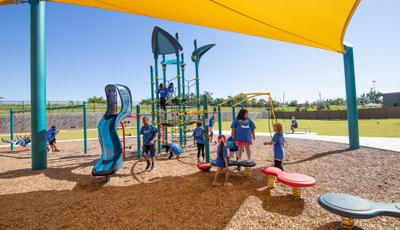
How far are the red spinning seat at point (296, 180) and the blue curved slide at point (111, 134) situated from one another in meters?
3.99

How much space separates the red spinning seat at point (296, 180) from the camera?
3.71 meters

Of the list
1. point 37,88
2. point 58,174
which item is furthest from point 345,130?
point 37,88

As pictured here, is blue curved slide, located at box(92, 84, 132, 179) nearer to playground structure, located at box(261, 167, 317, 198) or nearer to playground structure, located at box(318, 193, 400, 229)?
playground structure, located at box(261, 167, 317, 198)

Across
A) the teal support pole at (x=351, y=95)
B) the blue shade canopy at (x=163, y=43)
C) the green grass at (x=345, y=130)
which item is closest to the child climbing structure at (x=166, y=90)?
the blue shade canopy at (x=163, y=43)

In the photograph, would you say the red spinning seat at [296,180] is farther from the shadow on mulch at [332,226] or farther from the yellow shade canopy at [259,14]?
the yellow shade canopy at [259,14]

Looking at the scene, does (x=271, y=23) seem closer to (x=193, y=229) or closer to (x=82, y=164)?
(x=193, y=229)

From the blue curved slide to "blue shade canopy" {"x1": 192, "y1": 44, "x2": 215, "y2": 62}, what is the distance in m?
5.65

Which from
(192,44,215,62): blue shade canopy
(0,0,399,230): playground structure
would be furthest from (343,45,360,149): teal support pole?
(192,44,215,62): blue shade canopy

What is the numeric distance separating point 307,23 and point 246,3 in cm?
208

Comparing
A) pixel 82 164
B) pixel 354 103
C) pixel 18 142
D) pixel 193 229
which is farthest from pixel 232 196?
pixel 18 142

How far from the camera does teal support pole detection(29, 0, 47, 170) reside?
22.6ft

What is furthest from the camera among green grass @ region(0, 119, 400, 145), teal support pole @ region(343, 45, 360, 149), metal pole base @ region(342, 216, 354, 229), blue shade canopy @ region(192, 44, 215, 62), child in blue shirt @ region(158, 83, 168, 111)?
green grass @ region(0, 119, 400, 145)

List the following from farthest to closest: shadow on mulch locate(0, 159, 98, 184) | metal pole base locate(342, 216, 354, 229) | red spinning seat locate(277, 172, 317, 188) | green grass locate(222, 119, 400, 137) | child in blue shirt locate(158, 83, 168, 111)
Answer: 1. green grass locate(222, 119, 400, 137)
2. child in blue shirt locate(158, 83, 168, 111)
3. shadow on mulch locate(0, 159, 98, 184)
4. red spinning seat locate(277, 172, 317, 188)
5. metal pole base locate(342, 216, 354, 229)

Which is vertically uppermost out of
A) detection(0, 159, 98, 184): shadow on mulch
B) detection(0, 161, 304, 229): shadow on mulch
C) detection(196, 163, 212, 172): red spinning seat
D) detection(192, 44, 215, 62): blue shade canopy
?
detection(192, 44, 215, 62): blue shade canopy
